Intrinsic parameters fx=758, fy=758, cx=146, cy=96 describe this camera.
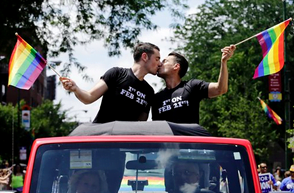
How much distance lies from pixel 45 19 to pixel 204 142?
47.6 ft

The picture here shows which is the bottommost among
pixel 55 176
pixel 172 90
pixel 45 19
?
pixel 55 176

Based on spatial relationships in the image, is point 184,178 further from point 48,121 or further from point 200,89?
point 48,121

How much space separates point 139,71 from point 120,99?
39cm

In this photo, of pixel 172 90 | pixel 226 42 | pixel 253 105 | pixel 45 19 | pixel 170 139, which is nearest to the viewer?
pixel 170 139

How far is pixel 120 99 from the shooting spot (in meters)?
7.24

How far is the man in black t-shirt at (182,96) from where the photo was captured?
24.3ft

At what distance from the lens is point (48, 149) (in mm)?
5387

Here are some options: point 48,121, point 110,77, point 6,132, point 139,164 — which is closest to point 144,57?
point 110,77

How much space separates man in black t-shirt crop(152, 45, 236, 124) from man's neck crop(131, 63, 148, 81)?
0.28 metres

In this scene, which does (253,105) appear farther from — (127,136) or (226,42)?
(127,136)

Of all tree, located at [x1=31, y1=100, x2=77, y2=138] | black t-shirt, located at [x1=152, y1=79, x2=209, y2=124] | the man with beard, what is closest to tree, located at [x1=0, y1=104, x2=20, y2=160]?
tree, located at [x1=31, y1=100, x2=77, y2=138]

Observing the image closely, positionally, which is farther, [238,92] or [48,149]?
[238,92]

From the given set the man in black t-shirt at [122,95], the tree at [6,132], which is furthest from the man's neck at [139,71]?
the tree at [6,132]

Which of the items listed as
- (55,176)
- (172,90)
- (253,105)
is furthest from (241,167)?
(253,105)
